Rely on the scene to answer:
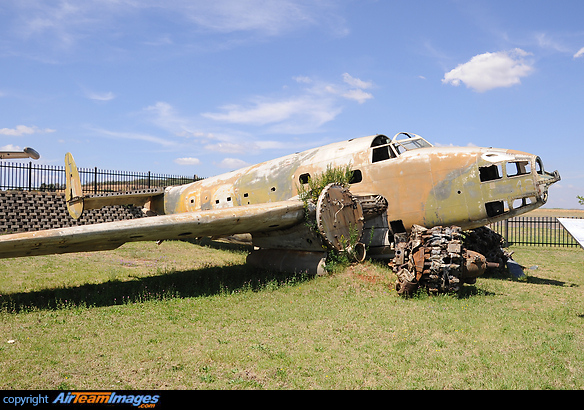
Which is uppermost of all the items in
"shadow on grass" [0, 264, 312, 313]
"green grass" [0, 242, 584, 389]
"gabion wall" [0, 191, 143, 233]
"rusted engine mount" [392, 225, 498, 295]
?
"gabion wall" [0, 191, 143, 233]

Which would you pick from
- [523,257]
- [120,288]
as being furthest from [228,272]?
[523,257]

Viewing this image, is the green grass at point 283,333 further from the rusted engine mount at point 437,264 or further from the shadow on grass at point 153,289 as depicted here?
the rusted engine mount at point 437,264

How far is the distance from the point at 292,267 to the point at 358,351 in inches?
255

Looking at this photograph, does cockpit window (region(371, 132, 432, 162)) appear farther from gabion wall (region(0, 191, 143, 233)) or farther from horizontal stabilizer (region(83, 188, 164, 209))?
gabion wall (region(0, 191, 143, 233))

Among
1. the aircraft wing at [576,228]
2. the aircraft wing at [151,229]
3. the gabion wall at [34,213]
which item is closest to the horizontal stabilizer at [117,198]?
the gabion wall at [34,213]

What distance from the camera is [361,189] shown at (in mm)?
13438

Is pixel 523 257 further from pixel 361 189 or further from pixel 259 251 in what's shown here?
pixel 259 251

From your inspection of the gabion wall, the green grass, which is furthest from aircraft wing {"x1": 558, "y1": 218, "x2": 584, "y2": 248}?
the gabion wall

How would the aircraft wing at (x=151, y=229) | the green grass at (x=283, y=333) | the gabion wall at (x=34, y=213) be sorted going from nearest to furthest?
1. the green grass at (x=283, y=333)
2. the aircraft wing at (x=151, y=229)
3. the gabion wall at (x=34, y=213)

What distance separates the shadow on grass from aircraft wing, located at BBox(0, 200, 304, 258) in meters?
1.22

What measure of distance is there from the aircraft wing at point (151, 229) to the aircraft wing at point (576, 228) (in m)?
6.86

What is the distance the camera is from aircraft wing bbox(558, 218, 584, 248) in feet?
23.8

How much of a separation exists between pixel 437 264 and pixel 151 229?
713 cm

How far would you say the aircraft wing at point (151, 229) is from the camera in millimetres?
8758
